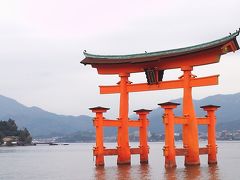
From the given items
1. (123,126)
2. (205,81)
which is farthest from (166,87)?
(123,126)

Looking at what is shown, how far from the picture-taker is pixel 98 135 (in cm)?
3084

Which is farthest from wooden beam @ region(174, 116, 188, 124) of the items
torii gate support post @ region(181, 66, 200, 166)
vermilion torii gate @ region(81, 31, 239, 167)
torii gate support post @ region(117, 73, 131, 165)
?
torii gate support post @ region(117, 73, 131, 165)

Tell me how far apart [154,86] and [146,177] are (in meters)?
7.58

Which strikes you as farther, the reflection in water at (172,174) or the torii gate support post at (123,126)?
the torii gate support post at (123,126)

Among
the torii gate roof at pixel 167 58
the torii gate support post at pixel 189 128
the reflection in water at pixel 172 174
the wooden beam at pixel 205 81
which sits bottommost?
the reflection in water at pixel 172 174

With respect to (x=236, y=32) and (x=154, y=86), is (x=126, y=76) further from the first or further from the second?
(x=236, y=32)

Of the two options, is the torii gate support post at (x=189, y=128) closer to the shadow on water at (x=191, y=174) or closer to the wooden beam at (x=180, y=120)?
the wooden beam at (x=180, y=120)

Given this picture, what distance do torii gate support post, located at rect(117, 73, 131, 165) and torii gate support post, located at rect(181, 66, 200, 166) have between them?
14.9ft

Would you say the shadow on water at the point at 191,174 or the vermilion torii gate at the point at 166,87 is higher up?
the vermilion torii gate at the point at 166,87

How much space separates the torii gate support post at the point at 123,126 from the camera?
32.2m

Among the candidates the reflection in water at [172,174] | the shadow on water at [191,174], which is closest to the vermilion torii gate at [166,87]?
the shadow on water at [191,174]

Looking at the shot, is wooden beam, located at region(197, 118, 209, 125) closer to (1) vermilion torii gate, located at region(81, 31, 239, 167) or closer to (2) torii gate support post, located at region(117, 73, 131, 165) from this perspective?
(1) vermilion torii gate, located at region(81, 31, 239, 167)

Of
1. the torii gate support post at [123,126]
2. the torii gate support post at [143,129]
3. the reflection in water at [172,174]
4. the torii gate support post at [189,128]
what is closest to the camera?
the reflection in water at [172,174]

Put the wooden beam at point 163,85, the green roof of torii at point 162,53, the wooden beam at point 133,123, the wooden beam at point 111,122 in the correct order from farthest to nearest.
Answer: the wooden beam at point 133,123
the wooden beam at point 111,122
the wooden beam at point 163,85
the green roof of torii at point 162,53
